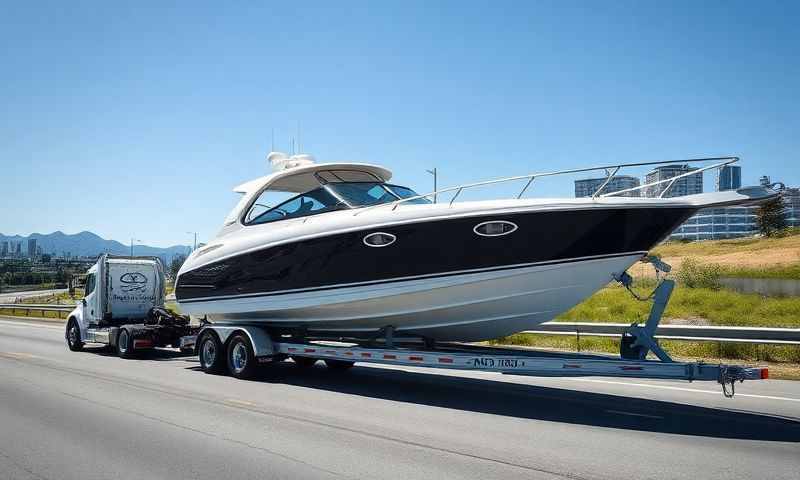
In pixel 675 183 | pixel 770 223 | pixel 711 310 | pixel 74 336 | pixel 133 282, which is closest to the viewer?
pixel 675 183

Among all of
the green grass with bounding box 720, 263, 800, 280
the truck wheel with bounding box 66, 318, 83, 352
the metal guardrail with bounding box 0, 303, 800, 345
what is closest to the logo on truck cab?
the truck wheel with bounding box 66, 318, 83, 352

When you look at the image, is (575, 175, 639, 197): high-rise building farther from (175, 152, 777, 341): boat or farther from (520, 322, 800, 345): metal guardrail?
(520, 322, 800, 345): metal guardrail

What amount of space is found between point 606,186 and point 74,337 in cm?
1403

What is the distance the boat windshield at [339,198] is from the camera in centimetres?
966

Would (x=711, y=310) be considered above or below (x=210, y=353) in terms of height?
above

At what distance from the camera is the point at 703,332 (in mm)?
11242

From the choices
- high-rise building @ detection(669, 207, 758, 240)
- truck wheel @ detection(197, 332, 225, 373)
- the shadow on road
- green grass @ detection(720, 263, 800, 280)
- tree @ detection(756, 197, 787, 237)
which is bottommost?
the shadow on road

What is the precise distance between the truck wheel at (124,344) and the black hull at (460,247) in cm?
552

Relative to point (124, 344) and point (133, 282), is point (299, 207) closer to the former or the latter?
point (124, 344)

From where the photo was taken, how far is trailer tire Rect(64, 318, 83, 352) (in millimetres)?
15586

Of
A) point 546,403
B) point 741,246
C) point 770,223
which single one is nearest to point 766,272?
point 741,246

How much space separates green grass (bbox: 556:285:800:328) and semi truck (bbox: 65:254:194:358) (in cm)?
1040

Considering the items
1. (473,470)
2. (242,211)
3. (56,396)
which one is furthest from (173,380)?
(473,470)

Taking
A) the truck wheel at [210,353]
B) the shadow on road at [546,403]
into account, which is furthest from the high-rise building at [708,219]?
the truck wheel at [210,353]
